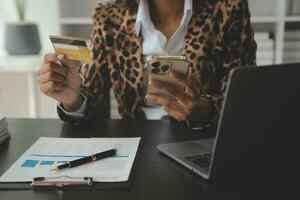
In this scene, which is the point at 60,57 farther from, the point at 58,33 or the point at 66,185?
the point at 58,33

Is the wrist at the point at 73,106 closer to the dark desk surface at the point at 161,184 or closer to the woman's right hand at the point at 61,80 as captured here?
the woman's right hand at the point at 61,80

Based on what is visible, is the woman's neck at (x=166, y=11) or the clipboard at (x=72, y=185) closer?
the clipboard at (x=72, y=185)

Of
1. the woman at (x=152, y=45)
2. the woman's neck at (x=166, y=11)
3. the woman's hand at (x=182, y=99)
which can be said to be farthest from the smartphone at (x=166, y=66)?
the woman's neck at (x=166, y=11)

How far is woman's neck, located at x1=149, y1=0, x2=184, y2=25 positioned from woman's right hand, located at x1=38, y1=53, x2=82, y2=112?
48 cm

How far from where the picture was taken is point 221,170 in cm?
74

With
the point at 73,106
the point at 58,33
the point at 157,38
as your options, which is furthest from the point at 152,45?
the point at 58,33

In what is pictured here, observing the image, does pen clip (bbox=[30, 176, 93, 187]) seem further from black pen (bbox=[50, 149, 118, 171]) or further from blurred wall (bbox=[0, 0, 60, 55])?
blurred wall (bbox=[0, 0, 60, 55])

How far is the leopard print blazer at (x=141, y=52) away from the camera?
1.40 meters

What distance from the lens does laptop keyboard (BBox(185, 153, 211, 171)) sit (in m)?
0.81

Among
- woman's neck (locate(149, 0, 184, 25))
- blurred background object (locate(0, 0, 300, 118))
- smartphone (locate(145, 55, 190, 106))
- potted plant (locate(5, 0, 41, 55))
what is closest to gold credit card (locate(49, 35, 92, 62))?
smartphone (locate(145, 55, 190, 106))

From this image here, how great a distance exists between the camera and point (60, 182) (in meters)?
0.74

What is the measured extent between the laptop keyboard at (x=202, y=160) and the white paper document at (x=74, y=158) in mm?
128

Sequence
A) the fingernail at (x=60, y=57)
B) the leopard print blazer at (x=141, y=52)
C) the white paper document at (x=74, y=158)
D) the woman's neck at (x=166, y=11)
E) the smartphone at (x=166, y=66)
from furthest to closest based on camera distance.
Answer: the woman's neck at (x=166, y=11) < the leopard print blazer at (x=141, y=52) < the fingernail at (x=60, y=57) < the smartphone at (x=166, y=66) < the white paper document at (x=74, y=158)

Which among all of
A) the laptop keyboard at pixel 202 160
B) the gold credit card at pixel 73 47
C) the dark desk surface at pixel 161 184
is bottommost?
the dark desk surface at pixel 161 184
